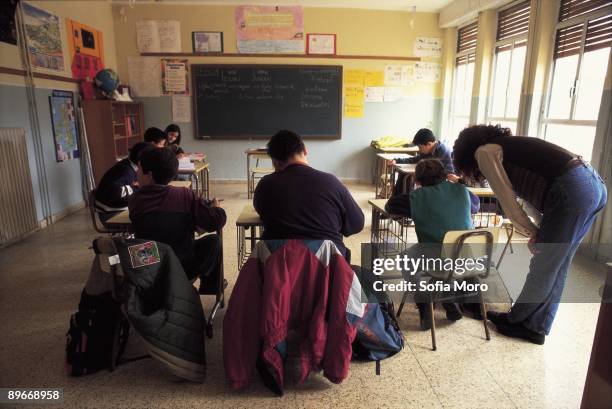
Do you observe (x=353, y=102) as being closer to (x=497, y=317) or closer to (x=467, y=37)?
(x=467, y=37)

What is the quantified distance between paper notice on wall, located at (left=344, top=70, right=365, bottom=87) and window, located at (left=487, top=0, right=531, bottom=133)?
2.04 meters

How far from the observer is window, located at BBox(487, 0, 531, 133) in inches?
190

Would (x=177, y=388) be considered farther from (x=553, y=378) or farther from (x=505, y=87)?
(x=505, y=87)

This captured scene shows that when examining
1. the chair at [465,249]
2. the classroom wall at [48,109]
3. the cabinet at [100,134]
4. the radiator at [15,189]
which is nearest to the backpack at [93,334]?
the chair at [465,249]

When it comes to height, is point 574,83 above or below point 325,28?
below

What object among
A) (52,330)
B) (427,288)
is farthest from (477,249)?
(52,330)

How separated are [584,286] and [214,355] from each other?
2.70 meters

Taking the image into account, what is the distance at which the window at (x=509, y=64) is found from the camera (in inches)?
190

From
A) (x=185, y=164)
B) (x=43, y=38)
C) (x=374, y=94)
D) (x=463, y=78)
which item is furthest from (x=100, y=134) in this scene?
(x=463, y=78)

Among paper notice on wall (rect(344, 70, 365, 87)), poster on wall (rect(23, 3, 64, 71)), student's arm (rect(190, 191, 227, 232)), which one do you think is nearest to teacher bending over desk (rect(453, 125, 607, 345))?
student's arm (rect(190, 191, 227, 232))

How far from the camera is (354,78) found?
6750 millimetres

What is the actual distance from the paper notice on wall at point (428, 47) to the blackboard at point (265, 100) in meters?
1.33

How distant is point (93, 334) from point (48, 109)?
11.9ft

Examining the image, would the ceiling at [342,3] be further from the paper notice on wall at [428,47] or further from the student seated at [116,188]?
the student seated at [116,188]
